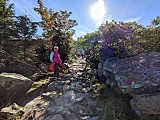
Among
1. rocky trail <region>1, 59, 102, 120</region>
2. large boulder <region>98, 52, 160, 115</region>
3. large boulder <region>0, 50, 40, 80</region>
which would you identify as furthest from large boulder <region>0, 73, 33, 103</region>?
→ large boulder <region>98, 52, 160, 115</region>

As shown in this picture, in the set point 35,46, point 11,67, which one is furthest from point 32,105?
point 35,46

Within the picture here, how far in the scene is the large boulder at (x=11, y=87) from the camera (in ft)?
25.6

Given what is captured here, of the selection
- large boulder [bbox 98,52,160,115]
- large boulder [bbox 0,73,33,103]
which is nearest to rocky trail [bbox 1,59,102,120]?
large boulder [bbox 0,73,33,103]

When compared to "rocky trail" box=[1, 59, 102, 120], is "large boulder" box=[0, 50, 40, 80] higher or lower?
higher

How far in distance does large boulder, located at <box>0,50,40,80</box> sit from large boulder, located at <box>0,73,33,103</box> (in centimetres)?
245

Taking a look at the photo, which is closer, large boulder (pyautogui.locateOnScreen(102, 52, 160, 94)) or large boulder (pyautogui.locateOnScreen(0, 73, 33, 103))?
large boulder (pyautogui.locateOnScreen(102, 52, 160, 94))

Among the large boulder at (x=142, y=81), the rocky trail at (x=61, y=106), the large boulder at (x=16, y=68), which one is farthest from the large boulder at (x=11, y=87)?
the large boulder at (x=142, y=81)

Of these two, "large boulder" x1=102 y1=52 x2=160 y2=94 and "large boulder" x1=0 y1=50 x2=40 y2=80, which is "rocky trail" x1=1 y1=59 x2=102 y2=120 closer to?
"large boulder" x1=102 y1=52 x2=160 y2=94

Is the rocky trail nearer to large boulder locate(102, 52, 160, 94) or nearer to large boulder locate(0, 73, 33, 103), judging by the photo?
large boulder locate(0, 73, 33, 103)

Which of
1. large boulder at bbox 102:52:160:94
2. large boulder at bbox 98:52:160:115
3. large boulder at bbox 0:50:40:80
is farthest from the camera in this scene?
large boulder at bbox 0:50:40:80

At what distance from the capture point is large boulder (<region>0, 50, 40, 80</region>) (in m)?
11.0

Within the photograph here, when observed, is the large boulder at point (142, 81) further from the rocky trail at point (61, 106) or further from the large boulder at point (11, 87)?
the large boulder at point (11, 87)

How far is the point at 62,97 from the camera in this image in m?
7.16

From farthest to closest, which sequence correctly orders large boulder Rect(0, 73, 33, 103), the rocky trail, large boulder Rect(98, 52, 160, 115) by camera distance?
large boulder Rect(0, 73, 33, 103)
the rocky trail
large boulder Rect(98, 52, 160, 115)
